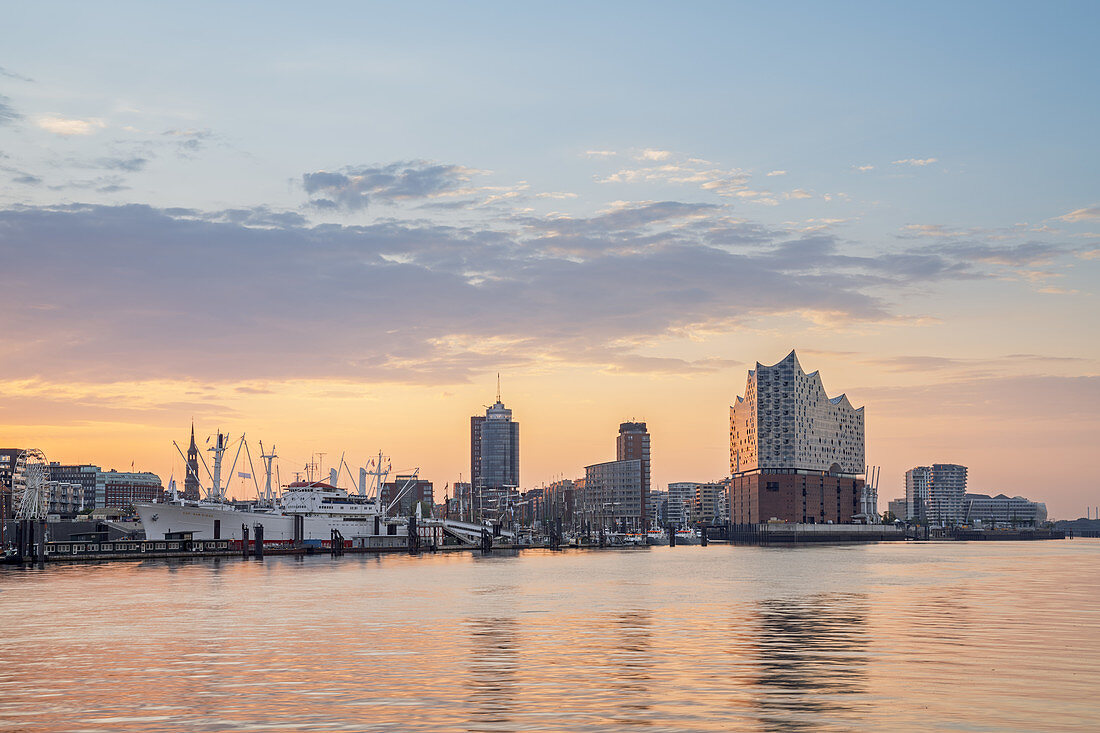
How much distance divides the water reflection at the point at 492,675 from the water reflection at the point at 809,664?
7.87 m

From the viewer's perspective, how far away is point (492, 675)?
41.3m

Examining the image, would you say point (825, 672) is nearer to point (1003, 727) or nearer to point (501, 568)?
point (1003, 727)

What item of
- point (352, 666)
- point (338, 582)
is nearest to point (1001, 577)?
point (338, 582)

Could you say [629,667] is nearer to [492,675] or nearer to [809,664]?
[492,675]

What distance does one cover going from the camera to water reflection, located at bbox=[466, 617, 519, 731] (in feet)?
105

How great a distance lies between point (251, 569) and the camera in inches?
5374

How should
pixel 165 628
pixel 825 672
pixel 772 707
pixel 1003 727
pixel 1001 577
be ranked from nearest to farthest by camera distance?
pixel 1003 727 → pixel 772 707 → pixel 825 672 → pixel 165 628 → pixel 1001 577

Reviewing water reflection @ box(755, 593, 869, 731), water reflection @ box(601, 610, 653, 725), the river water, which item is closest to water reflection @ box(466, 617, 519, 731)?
the river water

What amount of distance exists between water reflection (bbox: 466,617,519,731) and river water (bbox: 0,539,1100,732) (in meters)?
0.14

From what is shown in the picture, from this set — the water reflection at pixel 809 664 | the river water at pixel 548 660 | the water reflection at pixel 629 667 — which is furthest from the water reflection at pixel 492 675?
the water reflection at pixel 809 664

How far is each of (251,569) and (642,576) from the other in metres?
49.7

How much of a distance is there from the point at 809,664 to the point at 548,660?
10652mm

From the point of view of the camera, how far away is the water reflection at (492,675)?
32.2 meters

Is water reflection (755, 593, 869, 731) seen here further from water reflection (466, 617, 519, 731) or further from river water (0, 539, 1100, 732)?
water reflection (466, 617, 519, 731)
